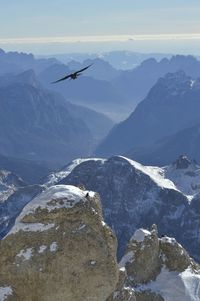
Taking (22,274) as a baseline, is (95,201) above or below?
above

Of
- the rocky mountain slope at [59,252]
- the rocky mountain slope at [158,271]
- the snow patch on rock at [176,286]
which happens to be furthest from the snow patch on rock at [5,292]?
the snow patch on rock at [176,286]

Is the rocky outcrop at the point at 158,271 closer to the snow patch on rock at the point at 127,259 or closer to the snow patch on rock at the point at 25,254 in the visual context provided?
the snow patch on rock at the point at 127,259

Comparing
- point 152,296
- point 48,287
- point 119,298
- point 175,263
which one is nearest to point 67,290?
point 48,287

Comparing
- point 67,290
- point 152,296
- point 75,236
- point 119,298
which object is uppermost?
point 75,236

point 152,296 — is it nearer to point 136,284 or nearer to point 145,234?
point 136,284

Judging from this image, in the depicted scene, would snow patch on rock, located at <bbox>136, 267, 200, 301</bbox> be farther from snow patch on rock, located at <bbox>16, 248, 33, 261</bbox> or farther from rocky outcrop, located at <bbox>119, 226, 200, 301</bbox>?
snow patch on rock, located at <bbox>16, 248, 33, 261</bbox>
